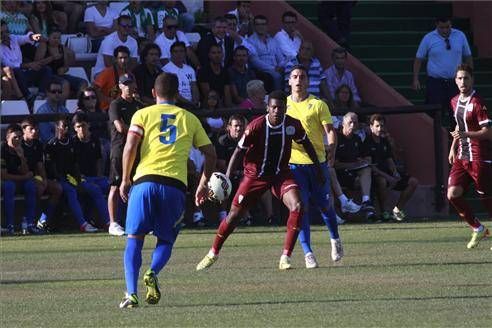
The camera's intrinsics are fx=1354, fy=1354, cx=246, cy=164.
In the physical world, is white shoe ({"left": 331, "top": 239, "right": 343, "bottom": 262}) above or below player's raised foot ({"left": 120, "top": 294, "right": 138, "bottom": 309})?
below

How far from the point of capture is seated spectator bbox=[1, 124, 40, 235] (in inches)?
774

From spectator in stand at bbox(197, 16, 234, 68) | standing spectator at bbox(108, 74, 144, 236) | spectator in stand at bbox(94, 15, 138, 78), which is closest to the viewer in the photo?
standing spectator at bbox(108, 74, 144, 236)

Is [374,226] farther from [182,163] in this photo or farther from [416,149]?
[182,163]

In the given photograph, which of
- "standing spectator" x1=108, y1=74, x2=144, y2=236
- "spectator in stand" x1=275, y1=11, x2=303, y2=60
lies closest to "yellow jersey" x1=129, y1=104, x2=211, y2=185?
"standing spectator" x1=108, y1=74, x2=144, y2=236

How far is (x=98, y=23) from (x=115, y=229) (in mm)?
5133

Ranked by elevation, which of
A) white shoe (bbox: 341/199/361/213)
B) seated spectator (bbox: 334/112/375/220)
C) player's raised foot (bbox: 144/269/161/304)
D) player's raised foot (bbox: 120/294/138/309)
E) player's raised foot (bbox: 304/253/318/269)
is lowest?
white shoe (bbox: 341/199/361/213)

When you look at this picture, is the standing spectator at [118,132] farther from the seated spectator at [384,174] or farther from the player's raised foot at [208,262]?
the player's raised foot at [208,262]

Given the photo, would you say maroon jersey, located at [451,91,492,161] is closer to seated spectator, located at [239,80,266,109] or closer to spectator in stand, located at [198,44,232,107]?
seated spectator, located at [239,80,266,109]

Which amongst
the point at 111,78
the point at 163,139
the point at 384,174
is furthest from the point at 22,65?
the point at 163,139

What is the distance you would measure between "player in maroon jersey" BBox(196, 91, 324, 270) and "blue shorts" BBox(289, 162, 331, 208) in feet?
1.55

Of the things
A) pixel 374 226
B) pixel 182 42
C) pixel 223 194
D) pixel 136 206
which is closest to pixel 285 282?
pixel 223 194

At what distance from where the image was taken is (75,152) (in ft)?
65.8

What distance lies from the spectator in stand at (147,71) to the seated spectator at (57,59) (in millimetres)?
932

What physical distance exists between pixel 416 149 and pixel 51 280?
1051cm
